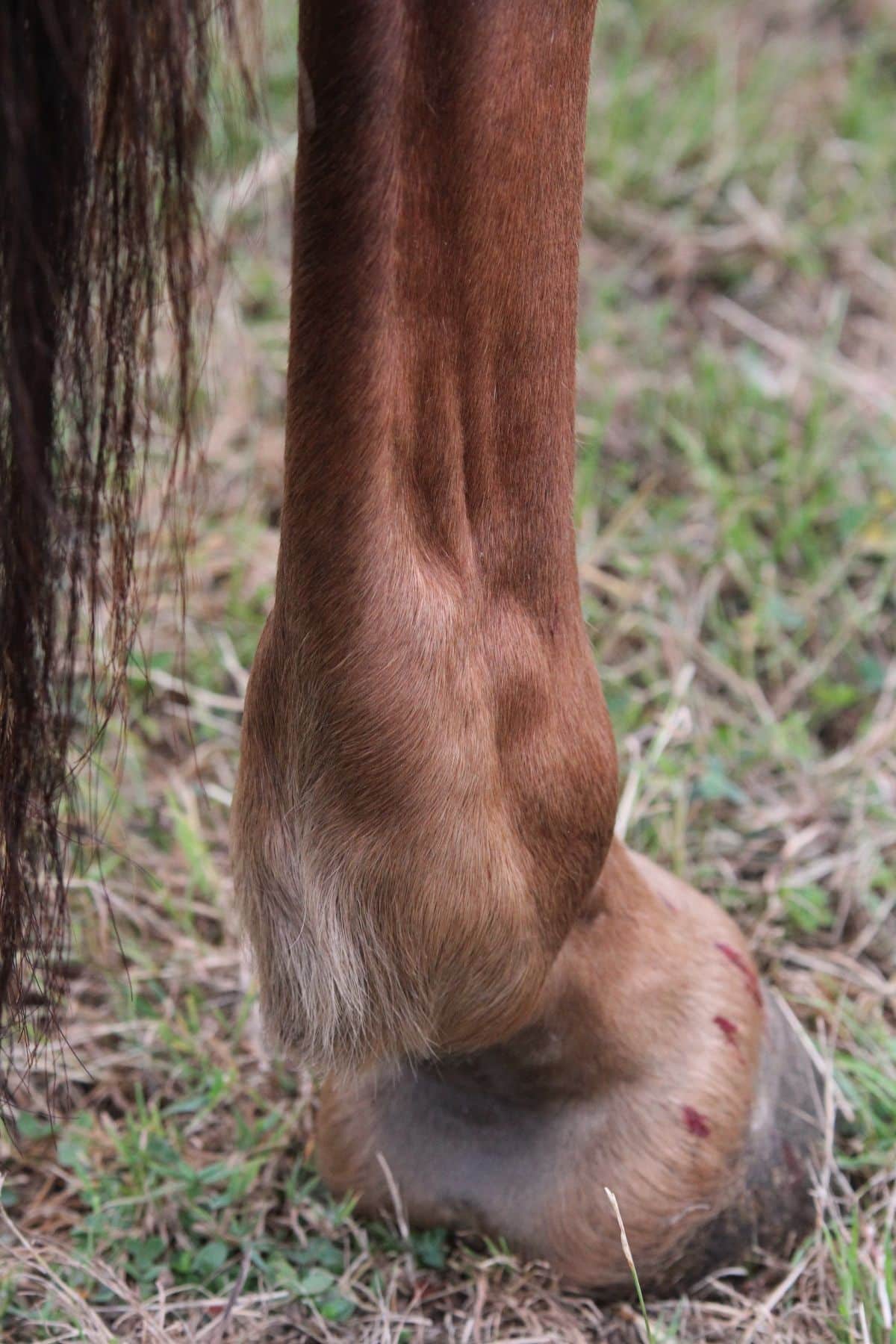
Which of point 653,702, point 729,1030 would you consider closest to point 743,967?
point 729,1030

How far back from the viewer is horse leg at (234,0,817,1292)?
2.61ft

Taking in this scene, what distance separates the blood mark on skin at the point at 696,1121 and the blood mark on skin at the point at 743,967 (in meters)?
0.12

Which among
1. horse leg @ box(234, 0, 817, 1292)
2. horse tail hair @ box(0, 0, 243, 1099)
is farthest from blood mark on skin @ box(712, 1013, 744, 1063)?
horse tail hair @ box(0, 0, 243, 1099)

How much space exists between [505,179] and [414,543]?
0.20 meters

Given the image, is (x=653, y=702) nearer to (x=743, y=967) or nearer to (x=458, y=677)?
(x=743, y=967)

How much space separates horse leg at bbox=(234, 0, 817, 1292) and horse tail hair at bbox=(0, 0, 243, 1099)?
0.25 ft

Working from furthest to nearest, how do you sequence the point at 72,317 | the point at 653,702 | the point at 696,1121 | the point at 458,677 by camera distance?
the point at 653,702
the point at 696,1121
the point at 458,677
the point at 72,317

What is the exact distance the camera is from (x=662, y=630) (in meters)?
1.84

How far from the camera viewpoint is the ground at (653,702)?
116 cm

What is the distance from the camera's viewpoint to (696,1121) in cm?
113

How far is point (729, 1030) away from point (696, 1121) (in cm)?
8

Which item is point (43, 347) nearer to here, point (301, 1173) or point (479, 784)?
point (479, 784)

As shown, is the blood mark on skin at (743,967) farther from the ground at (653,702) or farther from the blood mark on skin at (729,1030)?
the ground at (653,702)

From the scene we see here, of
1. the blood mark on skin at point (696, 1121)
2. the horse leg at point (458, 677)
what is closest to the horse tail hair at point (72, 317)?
the horse leg at point (458, 677)
